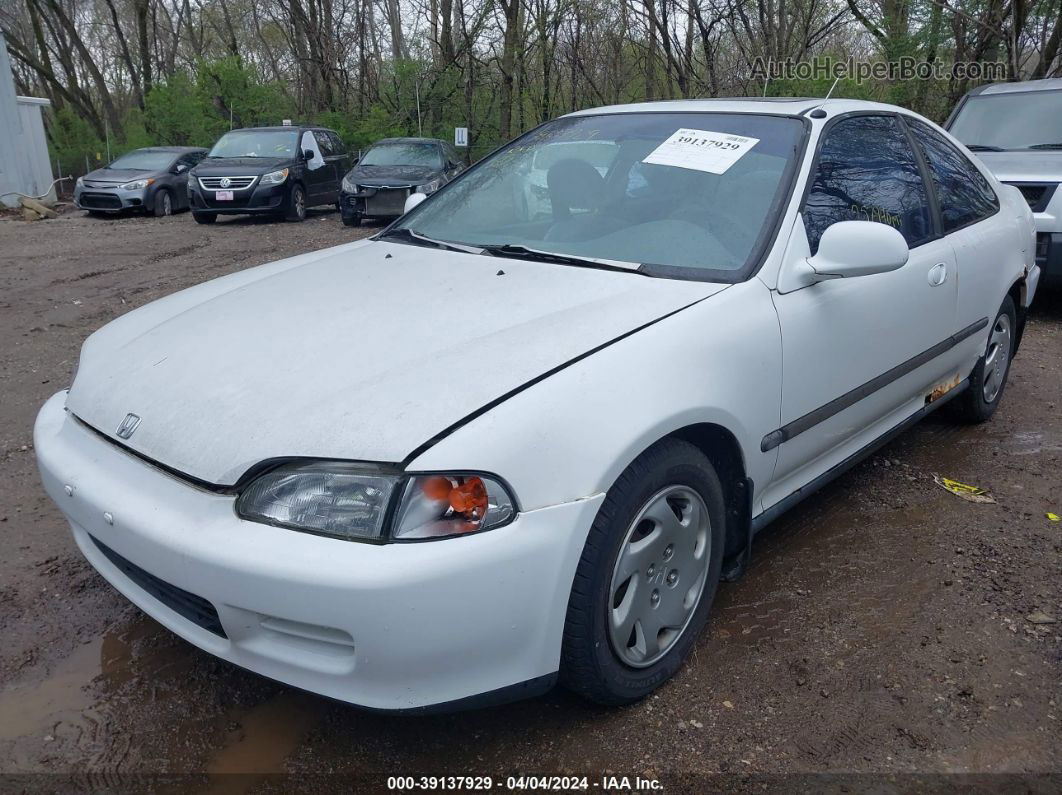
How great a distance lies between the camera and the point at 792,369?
2.66 meters

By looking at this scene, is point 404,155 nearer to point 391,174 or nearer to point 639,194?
point 391,174

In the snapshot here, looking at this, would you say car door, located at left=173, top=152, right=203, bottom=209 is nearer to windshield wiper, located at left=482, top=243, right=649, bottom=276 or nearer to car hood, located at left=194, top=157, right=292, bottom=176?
car hood, located at left=194, top=157, right=292, bottom=176

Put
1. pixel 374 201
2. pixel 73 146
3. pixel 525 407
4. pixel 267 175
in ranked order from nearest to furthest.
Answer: pixel 525 407
pixel 374 201
pixel 267 175
pixel 73 146

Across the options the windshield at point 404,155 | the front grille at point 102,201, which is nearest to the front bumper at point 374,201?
the windshield at point 404,155

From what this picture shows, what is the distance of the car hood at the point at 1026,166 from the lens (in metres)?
6.71

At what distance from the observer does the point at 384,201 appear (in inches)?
527

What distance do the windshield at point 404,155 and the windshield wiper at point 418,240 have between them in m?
11.0

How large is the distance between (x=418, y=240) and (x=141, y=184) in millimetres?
14084


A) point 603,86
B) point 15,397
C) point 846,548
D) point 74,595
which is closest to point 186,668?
point 74,595

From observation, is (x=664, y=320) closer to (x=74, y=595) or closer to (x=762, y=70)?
(x=74, y=595)

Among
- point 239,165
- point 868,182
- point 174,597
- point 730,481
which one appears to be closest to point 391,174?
point 239,165

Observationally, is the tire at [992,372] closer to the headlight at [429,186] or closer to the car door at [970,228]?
A: the car door at [970,228]

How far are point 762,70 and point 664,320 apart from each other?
1630cm

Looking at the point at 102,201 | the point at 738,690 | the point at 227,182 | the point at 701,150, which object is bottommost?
the point at 738,690
